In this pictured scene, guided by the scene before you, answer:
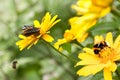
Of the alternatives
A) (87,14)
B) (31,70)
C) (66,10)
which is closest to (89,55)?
(87,14)

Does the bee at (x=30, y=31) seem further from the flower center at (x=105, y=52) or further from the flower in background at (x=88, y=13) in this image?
the flower in background at (x=88, y=13)

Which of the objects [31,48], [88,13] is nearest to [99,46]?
[88,13]

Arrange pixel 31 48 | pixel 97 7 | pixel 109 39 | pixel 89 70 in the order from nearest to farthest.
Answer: pixel 97 7 < pixel 89 70 < pixel 109 39 < pixel 31 48

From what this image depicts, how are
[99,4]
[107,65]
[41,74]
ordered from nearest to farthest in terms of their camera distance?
[99,4], [107,65], [41,74]

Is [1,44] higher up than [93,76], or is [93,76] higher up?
[1,44]

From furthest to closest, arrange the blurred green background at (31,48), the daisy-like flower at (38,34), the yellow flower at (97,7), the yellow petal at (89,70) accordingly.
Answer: the blurred green background at (31,48) < the daisy-like flower at (38,34) < the yellow petal at (89,70) < the yellow flower at (97,7)

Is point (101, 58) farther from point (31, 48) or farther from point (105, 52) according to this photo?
point (31, 48)

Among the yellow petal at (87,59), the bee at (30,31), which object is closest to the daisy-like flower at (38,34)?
the bee at (30,31)

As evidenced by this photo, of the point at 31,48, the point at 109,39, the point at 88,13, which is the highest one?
the point at 31,48

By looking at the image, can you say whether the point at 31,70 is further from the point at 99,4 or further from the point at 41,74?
the point at 99,4
